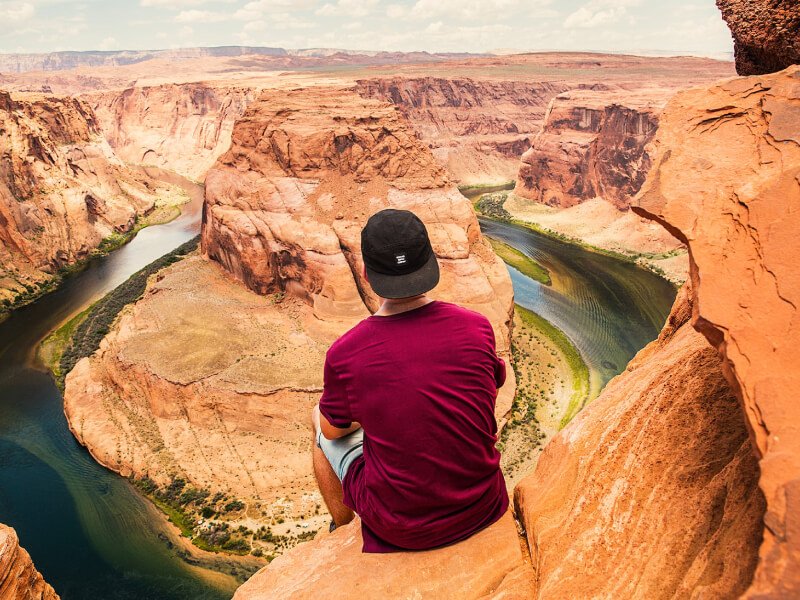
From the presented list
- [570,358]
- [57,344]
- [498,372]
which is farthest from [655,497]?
[57,344]

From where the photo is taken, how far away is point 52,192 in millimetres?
48812

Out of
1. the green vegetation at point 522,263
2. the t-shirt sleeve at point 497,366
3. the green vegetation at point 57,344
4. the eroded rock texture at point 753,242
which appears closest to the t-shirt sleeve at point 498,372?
the t-shirt sleeve at point 497,366

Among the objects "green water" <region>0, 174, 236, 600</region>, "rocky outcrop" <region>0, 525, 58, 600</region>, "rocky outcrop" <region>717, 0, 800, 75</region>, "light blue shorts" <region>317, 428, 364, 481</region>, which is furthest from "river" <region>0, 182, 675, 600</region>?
"rocky outcrop" <region>717, 0, 800, 75</region>

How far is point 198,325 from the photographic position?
2580 cm

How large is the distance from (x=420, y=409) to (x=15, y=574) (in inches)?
358

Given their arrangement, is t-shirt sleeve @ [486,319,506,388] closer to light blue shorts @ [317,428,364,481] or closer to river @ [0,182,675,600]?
light blue shorts @ [317,428,364,481]

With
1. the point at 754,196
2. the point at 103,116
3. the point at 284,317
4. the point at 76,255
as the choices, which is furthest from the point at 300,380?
the point at 103,116

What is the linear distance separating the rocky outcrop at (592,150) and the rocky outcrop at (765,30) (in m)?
47.4

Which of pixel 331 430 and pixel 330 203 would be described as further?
pixel 330 203

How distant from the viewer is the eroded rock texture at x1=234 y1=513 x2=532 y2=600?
3.95 m

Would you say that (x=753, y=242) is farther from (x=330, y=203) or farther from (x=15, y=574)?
(x=330, y=203)

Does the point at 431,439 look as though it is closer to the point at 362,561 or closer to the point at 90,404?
the point at 362,561

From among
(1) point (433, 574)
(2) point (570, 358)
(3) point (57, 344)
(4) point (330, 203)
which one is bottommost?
(3) point (57, 344)

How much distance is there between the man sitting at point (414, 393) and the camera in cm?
363
